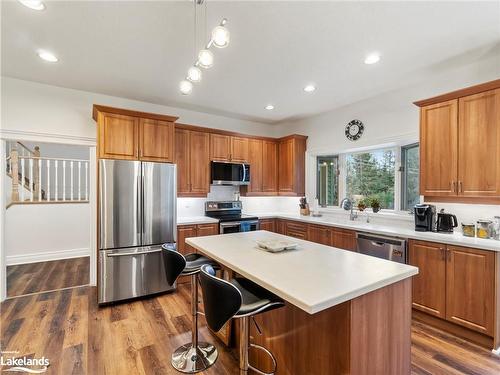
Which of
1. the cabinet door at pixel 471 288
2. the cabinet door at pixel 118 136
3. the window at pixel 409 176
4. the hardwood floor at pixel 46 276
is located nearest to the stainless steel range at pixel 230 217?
the cabinet door at pixel 118 136

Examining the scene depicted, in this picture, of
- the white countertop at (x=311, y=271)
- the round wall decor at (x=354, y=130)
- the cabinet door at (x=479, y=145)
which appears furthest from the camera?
the round wall decor at (x=354, y=130)

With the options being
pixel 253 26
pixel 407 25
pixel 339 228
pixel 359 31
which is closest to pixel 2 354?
pixel 253 26

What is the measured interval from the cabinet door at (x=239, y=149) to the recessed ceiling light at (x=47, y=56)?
106 inches

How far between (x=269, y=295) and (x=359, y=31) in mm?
2246

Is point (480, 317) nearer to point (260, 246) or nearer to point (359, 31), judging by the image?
point (260, 246)

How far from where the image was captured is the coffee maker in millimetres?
2896

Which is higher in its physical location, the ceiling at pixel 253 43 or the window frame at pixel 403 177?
the ceiling at pixel 253 43

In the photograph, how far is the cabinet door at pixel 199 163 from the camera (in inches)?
165

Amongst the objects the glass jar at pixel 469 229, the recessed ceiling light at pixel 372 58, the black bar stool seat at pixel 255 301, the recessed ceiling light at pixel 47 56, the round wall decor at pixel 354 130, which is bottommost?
the black bar stool seat at pixel 255 301

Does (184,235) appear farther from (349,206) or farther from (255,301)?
(349,206)

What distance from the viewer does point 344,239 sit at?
11.6 ft

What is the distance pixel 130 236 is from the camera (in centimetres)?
318

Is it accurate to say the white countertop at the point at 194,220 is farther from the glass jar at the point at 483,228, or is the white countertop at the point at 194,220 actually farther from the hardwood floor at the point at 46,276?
the glass jar at the point at 483,228

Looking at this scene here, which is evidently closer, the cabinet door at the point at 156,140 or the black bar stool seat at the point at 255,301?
the black bar stool seat at the point at 255,301
